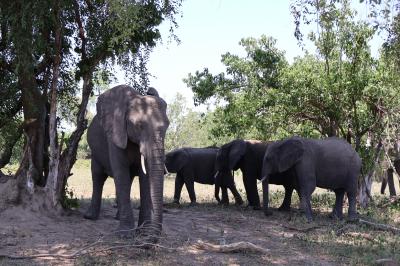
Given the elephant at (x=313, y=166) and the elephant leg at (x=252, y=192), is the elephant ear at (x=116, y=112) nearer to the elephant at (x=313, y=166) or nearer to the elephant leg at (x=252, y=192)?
the elephant at (x=313, y=166)

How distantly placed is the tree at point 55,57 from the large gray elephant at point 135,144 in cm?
113

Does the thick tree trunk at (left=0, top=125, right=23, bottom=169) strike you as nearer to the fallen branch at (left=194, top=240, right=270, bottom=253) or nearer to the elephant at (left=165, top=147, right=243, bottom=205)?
the elephant at (left=165, top=147, right=243, bottom=205)

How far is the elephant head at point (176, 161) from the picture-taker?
16953mm

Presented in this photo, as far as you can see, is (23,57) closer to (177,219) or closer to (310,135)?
(177,219)

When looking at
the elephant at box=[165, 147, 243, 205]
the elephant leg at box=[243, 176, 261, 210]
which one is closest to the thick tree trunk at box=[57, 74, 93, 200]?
the elephant at box=[165, 147, 243, 205]

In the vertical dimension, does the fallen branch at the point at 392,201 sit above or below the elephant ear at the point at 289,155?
below

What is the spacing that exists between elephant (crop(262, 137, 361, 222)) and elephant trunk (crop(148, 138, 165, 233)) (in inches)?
214

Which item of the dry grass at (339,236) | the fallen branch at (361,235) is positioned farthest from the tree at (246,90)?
the fallen branch at (361,235)

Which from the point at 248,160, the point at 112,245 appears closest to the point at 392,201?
the point at 248,160

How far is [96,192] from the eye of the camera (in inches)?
456

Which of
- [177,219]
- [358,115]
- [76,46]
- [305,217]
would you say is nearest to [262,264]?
[177,219]

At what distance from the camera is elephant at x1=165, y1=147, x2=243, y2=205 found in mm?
16797

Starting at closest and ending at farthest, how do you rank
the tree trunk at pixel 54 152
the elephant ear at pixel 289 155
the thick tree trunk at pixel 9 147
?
the tree trunk at pixel 54 152 → the thick tree trunk at pixel 9 147 → the elephant ear at pixel 289 155

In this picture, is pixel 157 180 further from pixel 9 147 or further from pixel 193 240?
pixel 9 147
